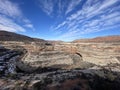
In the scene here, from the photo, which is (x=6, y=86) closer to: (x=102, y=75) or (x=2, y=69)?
(x=2, y=69)

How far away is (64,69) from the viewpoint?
56.7ft

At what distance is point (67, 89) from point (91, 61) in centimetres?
928

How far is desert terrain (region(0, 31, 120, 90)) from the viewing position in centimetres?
1168

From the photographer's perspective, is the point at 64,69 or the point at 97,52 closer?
the point at 64,69

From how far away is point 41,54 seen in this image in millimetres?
18641

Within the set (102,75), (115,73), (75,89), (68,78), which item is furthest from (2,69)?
(115,73)

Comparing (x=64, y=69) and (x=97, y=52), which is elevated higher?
(x=97, y=52)

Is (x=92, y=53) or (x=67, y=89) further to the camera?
(x=92, y=53)

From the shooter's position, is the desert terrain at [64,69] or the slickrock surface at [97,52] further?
the slickrock surface at [97,52]

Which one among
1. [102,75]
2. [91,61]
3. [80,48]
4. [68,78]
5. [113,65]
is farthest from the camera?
[80,48]

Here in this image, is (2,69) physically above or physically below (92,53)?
below

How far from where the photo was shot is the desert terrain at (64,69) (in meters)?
11.7

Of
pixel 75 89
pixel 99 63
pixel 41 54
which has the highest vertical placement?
pixel 41 54

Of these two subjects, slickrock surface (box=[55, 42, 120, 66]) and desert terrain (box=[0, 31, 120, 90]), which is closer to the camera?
desert terrain (box=[0, 31, 120, 90])
